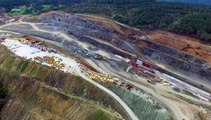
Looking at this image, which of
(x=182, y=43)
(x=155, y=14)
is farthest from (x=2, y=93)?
(x=155, y=14)

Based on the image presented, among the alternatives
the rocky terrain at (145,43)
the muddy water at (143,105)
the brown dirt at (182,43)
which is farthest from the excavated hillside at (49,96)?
the brown dirt at (182,43)

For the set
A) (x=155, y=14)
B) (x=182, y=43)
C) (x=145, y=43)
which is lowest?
(x=145, y=43)

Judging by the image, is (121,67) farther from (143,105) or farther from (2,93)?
(2,93)

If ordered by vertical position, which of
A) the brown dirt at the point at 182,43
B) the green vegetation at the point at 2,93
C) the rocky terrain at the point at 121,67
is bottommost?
the green vegetation at the point at 2,93

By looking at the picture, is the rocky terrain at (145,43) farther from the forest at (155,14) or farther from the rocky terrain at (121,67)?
the forest at (155,14)

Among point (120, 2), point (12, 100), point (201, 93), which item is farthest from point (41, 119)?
point (120, 2)

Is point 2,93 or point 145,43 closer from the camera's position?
point 2,93
